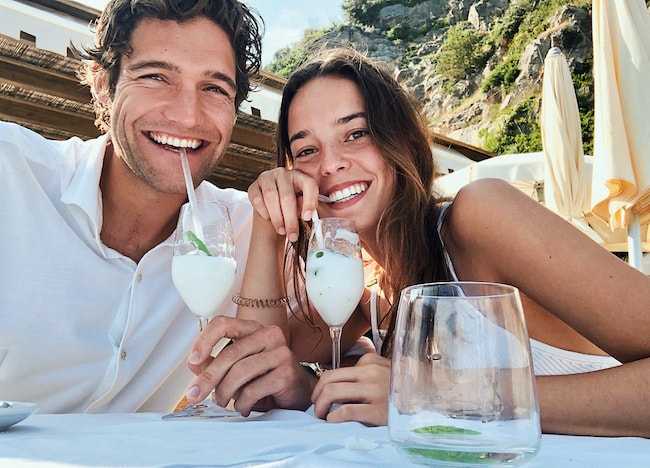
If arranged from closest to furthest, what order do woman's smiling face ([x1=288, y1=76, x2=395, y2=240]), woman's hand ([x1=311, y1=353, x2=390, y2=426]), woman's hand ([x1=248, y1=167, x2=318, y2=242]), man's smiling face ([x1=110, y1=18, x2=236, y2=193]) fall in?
woman's hand ([x1=311, y1=353, x2=390, y2=426])
woman's hand ([x1=248, y1=167, x2=318, y2=242])
woman's smiling face ([x1=288, y1=76, x2=395, y2=240])
man's smiling face ([x1=110, y1=18, x2=236, y2=193])

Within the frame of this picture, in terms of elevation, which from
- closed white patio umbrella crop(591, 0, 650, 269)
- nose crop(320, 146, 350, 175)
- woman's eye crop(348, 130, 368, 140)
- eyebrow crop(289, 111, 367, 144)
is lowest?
nose crop(320, 146, 350, 175)

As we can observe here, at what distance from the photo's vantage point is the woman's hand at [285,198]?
5.85 feet

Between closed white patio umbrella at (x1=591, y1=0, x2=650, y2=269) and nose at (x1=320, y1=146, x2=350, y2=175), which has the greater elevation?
closed white patio umbrella at (x1=591, y1=0, x2=650, y2=269)

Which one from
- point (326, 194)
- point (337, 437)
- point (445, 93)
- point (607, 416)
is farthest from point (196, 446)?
point (445, 93)

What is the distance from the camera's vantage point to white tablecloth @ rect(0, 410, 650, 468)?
0.71 meters

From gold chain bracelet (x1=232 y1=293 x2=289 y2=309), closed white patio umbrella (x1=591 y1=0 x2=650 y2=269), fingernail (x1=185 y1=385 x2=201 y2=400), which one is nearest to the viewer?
fingernail (x1=185 y1=385 x2=201 y2=400)

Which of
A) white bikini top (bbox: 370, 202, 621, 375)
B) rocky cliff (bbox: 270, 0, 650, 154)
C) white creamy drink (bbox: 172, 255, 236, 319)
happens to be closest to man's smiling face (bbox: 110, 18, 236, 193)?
white creamy drink (bbox: 172, 255, 236, 319)

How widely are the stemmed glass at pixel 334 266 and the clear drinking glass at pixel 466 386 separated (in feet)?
3.01

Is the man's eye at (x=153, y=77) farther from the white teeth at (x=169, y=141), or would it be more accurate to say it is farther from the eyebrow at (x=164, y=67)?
the white teeth at (x=169, y=141)

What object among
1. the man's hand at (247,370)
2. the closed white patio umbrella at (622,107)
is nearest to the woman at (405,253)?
the man's hand at (247,370)

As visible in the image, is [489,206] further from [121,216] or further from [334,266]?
[121,216]

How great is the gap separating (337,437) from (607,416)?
586 mm

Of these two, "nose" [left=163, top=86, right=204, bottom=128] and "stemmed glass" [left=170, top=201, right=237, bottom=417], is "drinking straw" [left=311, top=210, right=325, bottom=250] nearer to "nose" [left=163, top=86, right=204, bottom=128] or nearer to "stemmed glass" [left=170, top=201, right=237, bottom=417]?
"stemmed glass" [left=170, top=201, right=237, bottom=417]

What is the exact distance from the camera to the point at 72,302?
2021mm
